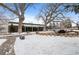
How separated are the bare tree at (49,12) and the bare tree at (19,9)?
0.22 m

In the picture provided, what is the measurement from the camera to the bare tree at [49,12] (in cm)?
235

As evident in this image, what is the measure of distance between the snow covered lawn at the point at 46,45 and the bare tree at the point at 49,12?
0.58 feet

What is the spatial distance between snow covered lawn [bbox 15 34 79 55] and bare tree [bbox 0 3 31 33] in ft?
0.63

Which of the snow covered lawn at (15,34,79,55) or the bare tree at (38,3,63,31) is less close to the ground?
the bare tree at (38,3,63,31)

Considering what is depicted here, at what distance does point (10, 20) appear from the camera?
7.73 ft

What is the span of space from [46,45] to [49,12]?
1.42ft

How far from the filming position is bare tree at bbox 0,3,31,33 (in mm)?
2342

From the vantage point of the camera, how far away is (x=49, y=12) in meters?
2.38

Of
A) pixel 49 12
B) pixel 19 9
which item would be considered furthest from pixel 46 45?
pixel 19 9

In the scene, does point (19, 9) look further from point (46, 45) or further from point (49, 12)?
point (46, 45)

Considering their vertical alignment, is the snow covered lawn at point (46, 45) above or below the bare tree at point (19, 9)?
below

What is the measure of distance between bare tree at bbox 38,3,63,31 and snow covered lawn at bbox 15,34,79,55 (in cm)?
18

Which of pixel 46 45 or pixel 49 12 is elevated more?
pixel 49 12

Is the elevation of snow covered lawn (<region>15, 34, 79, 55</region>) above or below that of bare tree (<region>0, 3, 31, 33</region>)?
below
